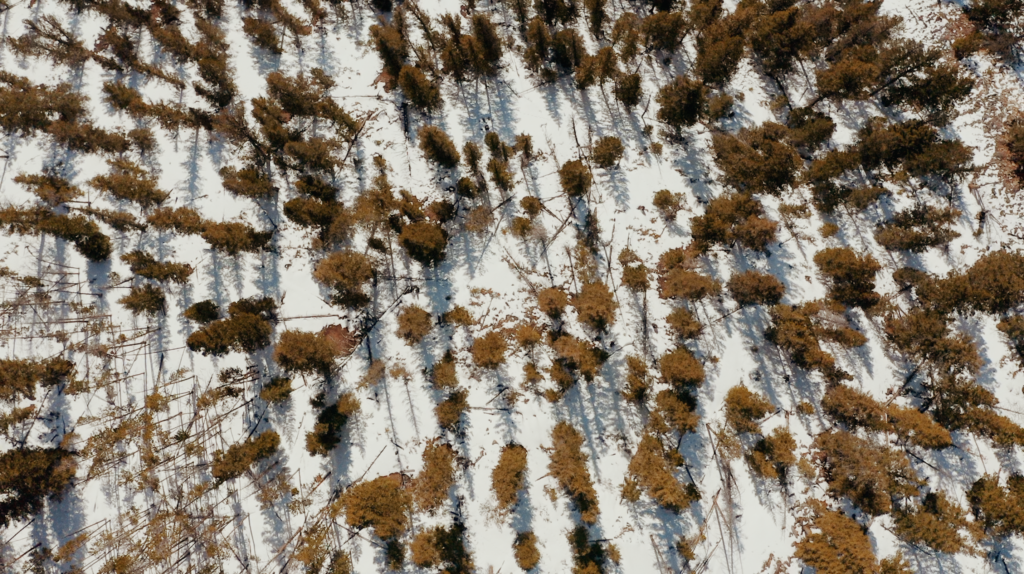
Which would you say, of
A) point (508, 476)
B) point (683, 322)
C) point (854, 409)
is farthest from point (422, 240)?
point (854, 409)

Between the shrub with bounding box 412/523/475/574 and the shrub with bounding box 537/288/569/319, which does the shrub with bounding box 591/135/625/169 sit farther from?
the shrub with bounding box 412/523/475/574

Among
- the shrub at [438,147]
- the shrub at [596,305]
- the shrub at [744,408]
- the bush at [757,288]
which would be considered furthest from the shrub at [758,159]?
the shrub at [438,147]

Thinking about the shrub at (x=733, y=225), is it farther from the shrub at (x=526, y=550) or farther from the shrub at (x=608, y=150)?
the shrub at (x=526, y=550)

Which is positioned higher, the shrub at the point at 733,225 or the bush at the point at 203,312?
the bush at the point at 203,312

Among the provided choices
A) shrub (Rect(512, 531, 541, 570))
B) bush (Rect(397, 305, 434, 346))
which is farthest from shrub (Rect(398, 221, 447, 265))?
shrub (Rect(512, 531, 541, 570))

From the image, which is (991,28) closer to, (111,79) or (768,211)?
(768,211)

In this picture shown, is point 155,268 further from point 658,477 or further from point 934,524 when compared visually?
point 934,524
